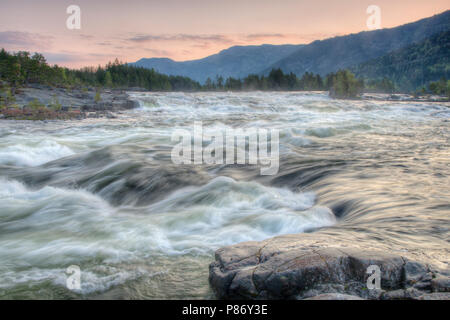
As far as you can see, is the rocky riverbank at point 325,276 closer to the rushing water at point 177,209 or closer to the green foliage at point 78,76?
the rushing water at point 177,209

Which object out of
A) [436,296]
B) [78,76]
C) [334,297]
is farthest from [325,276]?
[78,76]

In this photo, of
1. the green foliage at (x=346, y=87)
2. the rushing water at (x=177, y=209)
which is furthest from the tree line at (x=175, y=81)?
the rushing water at (x=177, y=209)

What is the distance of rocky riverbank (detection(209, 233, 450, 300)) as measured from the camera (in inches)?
121

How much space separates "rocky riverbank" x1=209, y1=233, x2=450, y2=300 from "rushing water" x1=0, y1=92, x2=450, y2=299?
45 centimetres

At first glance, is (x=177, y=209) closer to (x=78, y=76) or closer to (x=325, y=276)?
(x=325, y=276)

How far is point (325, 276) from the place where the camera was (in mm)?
3236

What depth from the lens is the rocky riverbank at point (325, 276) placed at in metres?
3.07

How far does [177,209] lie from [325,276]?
14.5ft

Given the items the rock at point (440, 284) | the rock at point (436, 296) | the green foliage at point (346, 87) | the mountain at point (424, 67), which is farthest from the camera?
the mountain at point (424, 67)

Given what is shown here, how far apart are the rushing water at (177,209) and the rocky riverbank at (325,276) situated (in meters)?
0.45

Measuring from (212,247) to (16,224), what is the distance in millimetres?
4200

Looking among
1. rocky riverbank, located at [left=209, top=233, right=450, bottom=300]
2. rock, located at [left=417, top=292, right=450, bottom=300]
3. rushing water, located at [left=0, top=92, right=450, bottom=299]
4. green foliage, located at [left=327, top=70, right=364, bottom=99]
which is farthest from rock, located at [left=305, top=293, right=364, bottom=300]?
green foliage, located at [left=327, top=70, right=364, bottom=99]

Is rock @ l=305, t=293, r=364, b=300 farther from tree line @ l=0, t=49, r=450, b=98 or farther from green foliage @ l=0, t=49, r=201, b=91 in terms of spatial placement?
tree line @ l=0, t=49, r=450, b=98

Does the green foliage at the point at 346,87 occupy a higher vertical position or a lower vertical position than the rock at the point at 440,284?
higher
